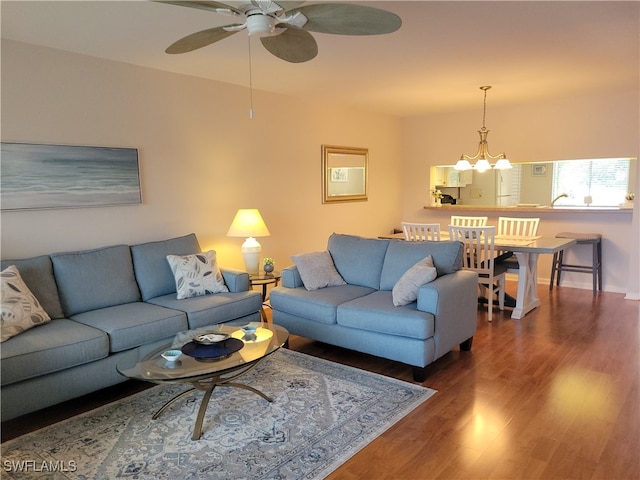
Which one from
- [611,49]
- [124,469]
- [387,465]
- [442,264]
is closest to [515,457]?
[387,465]

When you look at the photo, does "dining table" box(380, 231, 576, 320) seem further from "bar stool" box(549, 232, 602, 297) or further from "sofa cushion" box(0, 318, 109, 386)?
"sofa cushion" box(0, 318, 109, 386)

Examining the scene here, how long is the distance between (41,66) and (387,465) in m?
3.53

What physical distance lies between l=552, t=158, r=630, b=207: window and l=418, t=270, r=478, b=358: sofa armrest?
11.4 feet

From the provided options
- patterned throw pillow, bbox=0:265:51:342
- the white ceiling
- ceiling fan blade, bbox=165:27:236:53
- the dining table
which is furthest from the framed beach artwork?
the dining table

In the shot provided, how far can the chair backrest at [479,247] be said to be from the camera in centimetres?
429

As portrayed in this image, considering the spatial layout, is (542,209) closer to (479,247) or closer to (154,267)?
(479,247)

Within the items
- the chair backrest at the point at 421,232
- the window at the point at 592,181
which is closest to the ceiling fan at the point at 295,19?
the chair backrest at the point at 421,232

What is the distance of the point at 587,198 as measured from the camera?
593cm

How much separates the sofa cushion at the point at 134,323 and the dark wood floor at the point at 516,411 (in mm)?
372

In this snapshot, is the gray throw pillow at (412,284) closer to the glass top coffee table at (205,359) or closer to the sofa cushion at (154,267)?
the glass top coffee table at (205,359)

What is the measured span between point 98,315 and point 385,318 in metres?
2.01

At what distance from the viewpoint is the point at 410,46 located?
3.32 metres

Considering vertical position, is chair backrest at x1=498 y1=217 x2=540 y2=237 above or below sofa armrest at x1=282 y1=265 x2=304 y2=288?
above

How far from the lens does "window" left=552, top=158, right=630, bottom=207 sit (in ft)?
20.2
